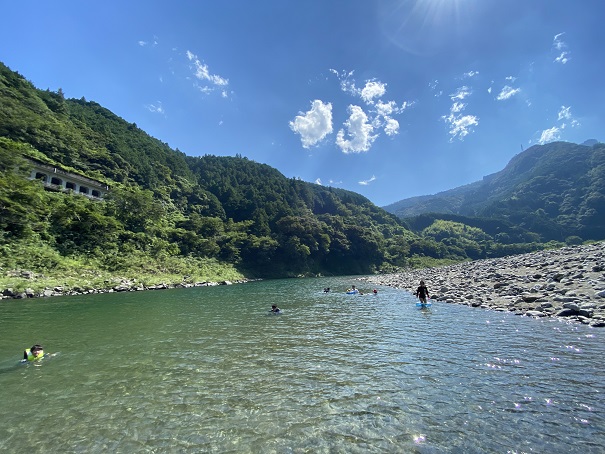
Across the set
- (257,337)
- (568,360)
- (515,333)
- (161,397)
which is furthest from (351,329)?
(161,397)

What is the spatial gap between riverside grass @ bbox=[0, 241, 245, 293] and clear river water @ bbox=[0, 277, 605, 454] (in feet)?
78.8

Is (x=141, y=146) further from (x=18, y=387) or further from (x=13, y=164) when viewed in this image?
(x=18, y=387)

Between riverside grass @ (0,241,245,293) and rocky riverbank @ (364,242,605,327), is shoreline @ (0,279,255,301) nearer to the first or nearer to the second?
riverside grass @ (0,241,245,293)

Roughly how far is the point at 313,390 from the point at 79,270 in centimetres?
4645

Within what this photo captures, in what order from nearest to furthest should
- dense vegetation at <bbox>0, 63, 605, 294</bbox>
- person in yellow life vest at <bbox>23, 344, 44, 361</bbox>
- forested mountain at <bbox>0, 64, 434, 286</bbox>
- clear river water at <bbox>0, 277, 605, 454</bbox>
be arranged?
clear river water at <bbox>0, 277, 605, 454</bbox> < person in yellow life vest at <bbox>23, 344, 44, 361</bbox> < dense vegetation at <bbox>0, 63, 605, 294</bbox> < forested mountain at <bbox>0, 64, 434, 286</bbox>

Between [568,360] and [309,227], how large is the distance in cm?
9832

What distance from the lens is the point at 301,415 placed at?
705cm

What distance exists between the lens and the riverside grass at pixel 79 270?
34047mm

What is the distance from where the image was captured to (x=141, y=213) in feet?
234

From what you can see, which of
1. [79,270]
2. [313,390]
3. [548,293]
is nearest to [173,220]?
[79,270]

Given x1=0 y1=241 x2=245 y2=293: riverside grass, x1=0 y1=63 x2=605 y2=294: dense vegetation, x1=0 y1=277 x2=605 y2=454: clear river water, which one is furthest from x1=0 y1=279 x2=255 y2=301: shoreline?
x1=0 y1=277 x2=605 y2=454: clear river water

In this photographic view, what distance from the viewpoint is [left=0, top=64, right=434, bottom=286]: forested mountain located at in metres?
45.8

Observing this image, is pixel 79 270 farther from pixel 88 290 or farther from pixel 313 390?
pixel 313 390

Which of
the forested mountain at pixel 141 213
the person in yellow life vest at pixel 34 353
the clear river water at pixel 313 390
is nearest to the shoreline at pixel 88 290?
the forested mountain at pixel 141 213
